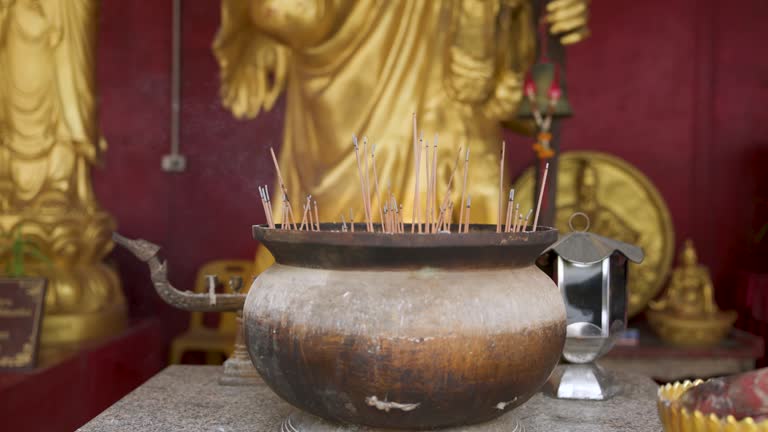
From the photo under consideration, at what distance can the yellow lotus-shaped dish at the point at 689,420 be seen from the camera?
0.73 metres

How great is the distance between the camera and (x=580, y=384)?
1217 mm

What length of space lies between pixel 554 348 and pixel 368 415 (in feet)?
0.81

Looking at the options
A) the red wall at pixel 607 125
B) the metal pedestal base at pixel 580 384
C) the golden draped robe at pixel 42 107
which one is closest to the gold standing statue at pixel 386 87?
the golden draped robe at pixel 42 107

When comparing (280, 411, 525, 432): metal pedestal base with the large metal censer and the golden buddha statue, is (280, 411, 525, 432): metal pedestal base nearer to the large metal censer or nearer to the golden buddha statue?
the large metal censer

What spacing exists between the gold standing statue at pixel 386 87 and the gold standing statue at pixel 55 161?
0.61 meters

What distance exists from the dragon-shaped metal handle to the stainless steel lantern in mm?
511

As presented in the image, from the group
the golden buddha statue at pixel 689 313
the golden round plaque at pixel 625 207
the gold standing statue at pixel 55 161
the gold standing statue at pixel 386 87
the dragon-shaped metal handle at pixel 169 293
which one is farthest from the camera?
the golden round plaque at pixel 625 207

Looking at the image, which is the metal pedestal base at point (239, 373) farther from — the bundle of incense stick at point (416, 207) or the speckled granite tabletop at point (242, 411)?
the bundle of incense stick at point (416, 207)

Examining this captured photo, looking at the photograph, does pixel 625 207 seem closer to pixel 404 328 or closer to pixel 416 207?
pixel 416 207

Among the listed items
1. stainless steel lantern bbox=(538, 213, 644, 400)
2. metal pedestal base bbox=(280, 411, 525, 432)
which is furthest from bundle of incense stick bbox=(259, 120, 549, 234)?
metal pedestal base bbox=(280, 411, 525, 432)

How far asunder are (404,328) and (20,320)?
4.30ft

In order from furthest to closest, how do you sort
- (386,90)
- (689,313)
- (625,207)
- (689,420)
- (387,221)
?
1. (625,207)
2. (689,313)
3. (386,90)
4. (387,221)
5. (689,420)

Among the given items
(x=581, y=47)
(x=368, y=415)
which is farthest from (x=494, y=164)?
(x=581, y=47)

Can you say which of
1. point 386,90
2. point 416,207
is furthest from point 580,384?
point 386,90
